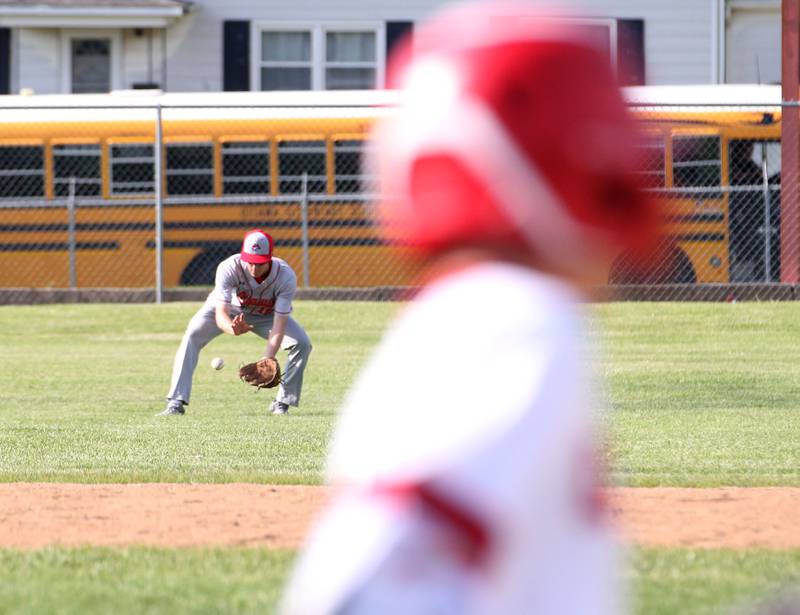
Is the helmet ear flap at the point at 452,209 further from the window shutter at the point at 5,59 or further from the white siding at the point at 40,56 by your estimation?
the window shutter at the point at 5,59

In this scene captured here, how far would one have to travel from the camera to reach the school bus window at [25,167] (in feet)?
71.6

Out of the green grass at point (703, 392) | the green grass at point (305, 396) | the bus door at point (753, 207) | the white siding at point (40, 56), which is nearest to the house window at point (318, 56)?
the white siding at point (40, 56)

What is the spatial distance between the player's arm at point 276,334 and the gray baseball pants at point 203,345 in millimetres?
144

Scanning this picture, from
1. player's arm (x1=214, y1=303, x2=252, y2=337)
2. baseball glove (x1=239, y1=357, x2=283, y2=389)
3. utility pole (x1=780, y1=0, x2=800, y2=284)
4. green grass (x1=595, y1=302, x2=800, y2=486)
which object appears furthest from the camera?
utility pole (x1=780, y1=0, x2=800, y2=284)

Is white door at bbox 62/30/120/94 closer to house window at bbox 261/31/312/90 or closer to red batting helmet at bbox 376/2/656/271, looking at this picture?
house window at bbox 261/31/312/90

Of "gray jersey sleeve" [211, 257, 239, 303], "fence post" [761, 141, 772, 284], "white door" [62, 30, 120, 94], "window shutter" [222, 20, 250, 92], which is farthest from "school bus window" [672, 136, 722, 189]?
"white door" [62, 30, 120, 94]

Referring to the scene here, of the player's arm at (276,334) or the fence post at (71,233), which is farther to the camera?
the fence post at (71,233)

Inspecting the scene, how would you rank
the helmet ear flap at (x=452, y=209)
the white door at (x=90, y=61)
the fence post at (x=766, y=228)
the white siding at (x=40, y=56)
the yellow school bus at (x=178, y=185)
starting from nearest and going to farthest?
the helmet ear flap at (x=452, y=209), the fence post at (x=766, y=228), the yellow school bus at (x=178, y=185), the white siding at (x=40, y=56), the white door at (x=90, y=61)

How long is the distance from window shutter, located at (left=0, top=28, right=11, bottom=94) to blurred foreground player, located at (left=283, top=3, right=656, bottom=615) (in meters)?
25.8

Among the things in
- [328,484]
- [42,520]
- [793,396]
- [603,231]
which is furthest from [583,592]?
[793,396]

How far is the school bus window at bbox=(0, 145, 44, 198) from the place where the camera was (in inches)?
859

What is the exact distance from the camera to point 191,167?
21.6 m

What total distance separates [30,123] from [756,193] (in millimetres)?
9340

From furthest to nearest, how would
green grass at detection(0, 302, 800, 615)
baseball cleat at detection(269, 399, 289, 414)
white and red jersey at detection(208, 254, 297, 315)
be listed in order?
1. baseball cleat at detection(269, 399, 289, 414)
2. white and red jersey at detection(208, 254, 297, 315)
3. green grass at detection(0, 302, 800, 615)
